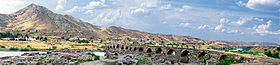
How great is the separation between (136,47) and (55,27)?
120 meters

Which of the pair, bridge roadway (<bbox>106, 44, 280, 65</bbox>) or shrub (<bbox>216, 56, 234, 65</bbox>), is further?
bridge roadway (<bbox>106, 44, 280, 65</bbox>)

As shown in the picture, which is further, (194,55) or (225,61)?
(194,55)

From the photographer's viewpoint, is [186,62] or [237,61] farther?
[186,62]

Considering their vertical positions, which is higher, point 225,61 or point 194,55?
point 225,61

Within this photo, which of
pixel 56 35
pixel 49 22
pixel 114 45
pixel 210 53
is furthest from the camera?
pixel 49 22

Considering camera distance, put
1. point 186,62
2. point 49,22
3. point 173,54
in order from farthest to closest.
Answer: point 49,22 < point 173,54 < point 186,62

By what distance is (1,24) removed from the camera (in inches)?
7495

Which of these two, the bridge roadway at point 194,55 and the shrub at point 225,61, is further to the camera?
the bridge roadway at point 194,55

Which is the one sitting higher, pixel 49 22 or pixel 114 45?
pixel 49 22

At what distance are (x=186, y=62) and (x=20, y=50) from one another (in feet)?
200

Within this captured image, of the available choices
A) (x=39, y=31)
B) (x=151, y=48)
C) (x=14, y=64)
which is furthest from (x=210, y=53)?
(x=39, y=31)

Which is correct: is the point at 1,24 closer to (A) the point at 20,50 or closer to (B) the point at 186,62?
(A) the point at 20,50

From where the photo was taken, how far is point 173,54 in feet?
205

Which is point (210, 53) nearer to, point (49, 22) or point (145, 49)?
point (145, 49)
